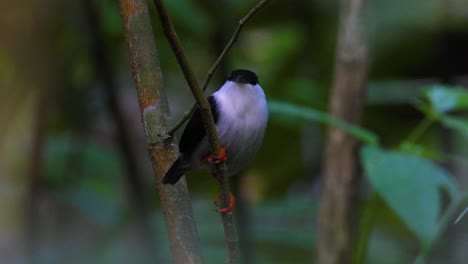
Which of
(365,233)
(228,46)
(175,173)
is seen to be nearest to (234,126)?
(175,173)

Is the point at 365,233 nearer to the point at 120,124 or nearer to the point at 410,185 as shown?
the point at 410,185

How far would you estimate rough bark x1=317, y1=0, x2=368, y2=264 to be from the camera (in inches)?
119

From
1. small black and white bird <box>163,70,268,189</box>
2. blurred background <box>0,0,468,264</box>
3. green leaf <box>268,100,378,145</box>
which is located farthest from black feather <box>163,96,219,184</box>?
blurred background <box>0,0,468,264</box>

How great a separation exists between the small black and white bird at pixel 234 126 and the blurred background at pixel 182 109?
0.77 meters

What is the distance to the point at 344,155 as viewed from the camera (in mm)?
3115

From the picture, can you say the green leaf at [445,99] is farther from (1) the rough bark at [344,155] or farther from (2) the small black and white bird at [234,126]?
(2) the small black and white bird at [234,126]

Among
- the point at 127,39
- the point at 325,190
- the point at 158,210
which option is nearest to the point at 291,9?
the point at 158,210

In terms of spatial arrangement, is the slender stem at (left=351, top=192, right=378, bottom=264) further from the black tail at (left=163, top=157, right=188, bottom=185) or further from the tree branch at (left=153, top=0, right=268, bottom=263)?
the tree branch at (left=153, top=0, right=268, bottom=263)

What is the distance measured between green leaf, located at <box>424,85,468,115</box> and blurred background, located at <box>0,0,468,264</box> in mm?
312

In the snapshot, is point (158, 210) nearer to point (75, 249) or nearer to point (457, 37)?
point (75, 249)

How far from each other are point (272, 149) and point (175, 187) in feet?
8.55

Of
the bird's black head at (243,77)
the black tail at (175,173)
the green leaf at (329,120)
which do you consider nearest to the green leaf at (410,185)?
the green leaf at (329,120)

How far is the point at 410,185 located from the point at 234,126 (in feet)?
2.52

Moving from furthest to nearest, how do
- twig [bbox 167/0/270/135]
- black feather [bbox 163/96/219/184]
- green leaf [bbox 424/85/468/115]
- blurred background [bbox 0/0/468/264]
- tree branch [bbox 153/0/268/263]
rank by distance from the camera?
blurred background [bbox 0/0/468/264], green leaf [bbox 424/85/468/115], black feather [bbox 163/96/219/184], twig [bbox 167/0/270/135], tree branch [bbox 153/0/268/263]
